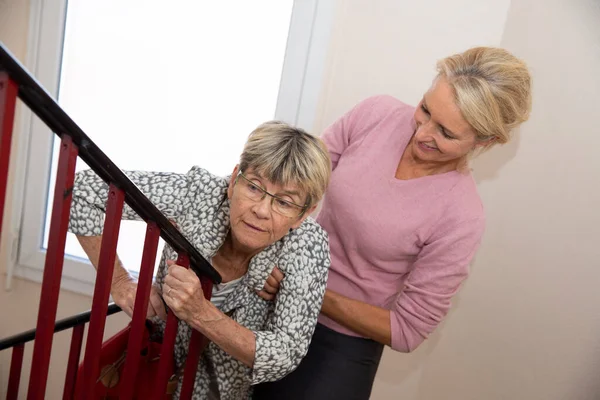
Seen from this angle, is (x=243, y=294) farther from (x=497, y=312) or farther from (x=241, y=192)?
(x=497, y=312)

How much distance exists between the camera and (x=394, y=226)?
63.9 inches

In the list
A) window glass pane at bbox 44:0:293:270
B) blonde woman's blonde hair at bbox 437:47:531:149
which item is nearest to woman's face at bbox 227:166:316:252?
blonde woman's blonde hair at bbox 437:47:531:149

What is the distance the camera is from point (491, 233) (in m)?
2.33

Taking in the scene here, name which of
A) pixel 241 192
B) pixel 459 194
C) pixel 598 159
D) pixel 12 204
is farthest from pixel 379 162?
pixel 12 204

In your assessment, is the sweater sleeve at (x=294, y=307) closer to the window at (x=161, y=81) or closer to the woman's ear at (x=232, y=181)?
the woman's ear at (x=232, y=181)

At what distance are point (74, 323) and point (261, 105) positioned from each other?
1236mm

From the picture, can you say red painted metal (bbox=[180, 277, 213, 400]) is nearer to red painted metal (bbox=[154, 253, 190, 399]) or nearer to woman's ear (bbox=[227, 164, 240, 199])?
red painted metal (bbox=[154, 253, 190, 399])

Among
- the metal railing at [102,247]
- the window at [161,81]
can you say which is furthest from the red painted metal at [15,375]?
the window at [161,81]

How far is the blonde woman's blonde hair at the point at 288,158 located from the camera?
132 cm

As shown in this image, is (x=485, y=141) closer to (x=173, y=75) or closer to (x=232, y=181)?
(x=232, y=181)

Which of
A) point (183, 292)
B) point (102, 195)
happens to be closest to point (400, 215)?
point (183, 292)

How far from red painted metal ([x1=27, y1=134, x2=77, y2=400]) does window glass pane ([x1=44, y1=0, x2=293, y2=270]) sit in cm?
155

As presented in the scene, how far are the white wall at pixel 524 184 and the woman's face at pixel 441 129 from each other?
2.32 ft

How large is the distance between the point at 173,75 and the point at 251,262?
4.29 ft
